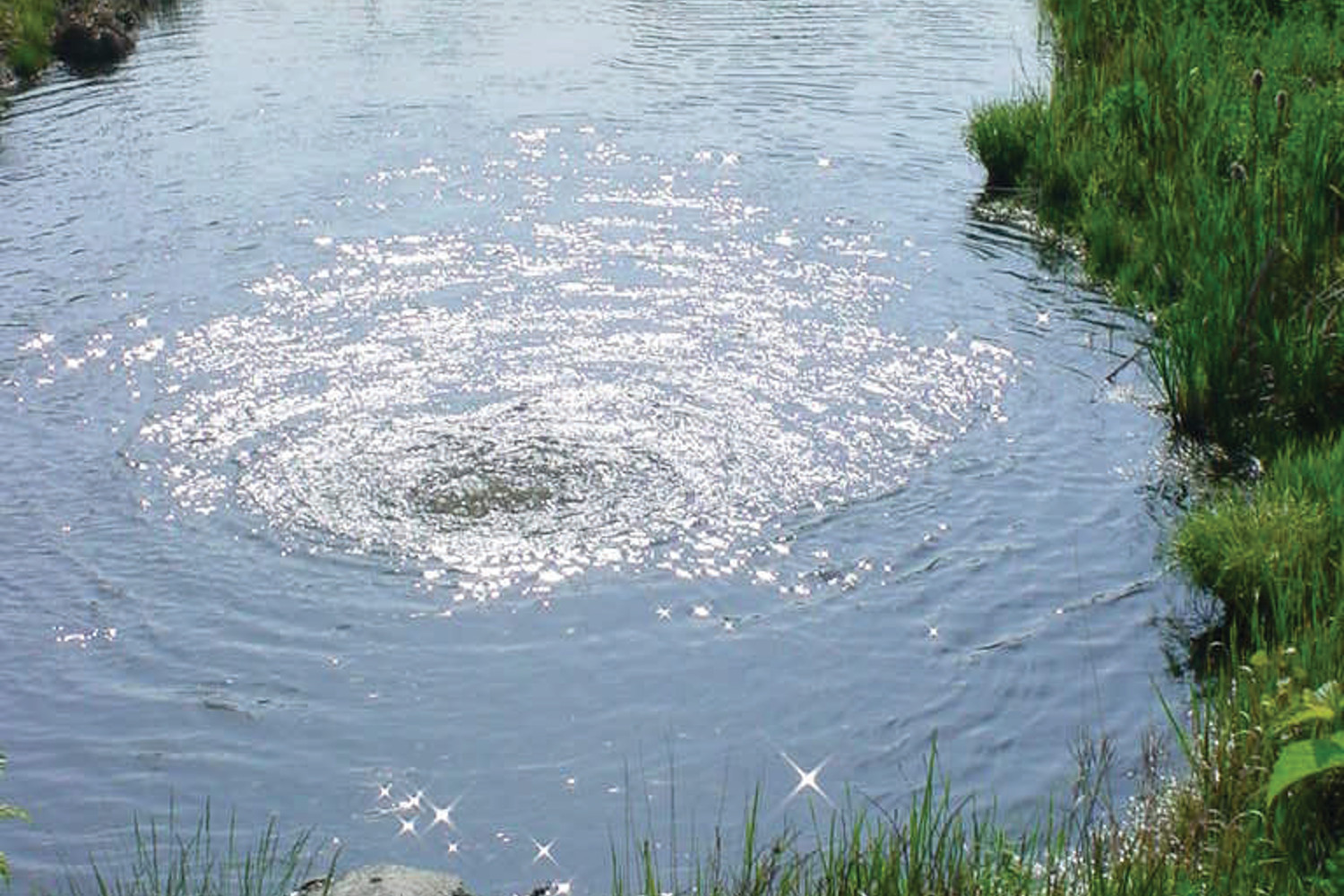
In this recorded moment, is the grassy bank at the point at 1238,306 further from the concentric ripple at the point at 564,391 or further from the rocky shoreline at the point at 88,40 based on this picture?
the rocky shoreline at the point at 88,40

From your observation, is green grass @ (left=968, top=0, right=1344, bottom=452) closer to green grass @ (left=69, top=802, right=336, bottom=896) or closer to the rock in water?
green grass @ (left=69, top=802, right=336, bottom=896)

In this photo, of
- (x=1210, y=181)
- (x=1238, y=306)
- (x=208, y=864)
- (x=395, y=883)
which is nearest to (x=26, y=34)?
(x=1210, y=181)

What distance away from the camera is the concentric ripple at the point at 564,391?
364 inches

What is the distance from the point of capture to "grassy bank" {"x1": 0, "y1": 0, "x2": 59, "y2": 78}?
Answer: 21.2m

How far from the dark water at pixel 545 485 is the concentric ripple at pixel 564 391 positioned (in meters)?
0.04

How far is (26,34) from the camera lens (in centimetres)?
2180

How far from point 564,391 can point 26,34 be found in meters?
14.0

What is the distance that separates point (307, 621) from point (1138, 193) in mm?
7792

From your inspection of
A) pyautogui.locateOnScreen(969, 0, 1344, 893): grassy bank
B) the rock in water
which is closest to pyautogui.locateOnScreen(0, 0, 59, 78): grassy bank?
the rock in water

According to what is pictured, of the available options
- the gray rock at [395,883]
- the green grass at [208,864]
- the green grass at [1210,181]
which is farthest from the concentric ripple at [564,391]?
the gray rock at [395,883]

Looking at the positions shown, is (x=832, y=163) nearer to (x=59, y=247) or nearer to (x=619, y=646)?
(x=59, y=247)

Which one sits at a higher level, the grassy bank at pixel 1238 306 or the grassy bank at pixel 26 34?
the grassy bank at pixel 26 34

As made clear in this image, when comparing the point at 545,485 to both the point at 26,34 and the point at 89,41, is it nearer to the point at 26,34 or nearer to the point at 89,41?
the point at 89,41

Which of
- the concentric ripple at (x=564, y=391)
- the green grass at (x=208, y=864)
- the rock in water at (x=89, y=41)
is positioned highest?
the rock in water at (x=89, y=41)
